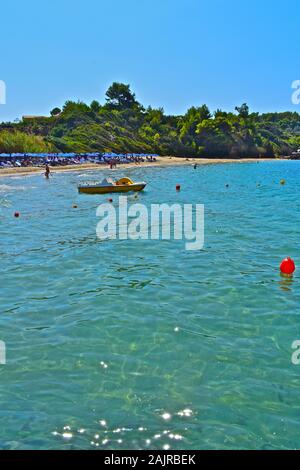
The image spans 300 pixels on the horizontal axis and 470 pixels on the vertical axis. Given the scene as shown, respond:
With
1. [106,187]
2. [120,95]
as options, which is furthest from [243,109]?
[106,187]

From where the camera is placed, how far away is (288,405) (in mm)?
6828

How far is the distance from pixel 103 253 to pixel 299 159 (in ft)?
536

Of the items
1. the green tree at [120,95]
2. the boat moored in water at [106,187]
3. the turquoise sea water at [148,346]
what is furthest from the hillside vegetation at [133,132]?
the turquoise sea water at [148,346]

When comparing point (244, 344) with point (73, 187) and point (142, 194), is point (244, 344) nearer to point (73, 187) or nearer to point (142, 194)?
point (142, 194)

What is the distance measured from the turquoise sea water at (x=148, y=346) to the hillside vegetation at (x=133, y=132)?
66.1 m

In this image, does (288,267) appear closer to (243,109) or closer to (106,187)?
(106,187)

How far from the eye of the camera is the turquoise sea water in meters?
6.32

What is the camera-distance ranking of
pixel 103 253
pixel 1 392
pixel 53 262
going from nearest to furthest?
pixel 1 392, pixel 53 262, pixel 103 253

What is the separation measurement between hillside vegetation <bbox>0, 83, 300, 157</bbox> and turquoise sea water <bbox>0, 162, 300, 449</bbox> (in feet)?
217

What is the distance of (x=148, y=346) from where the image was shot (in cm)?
883

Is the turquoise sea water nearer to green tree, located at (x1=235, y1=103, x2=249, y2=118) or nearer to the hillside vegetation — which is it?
the hillside vegetation

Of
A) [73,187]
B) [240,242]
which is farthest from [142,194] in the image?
[240,242]

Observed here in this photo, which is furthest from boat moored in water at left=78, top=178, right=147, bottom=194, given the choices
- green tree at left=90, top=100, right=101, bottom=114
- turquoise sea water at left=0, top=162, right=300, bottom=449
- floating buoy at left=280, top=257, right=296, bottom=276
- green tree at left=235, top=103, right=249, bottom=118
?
green tree at left=235, top=103, right=249, bottom=118

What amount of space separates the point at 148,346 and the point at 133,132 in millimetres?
119323
